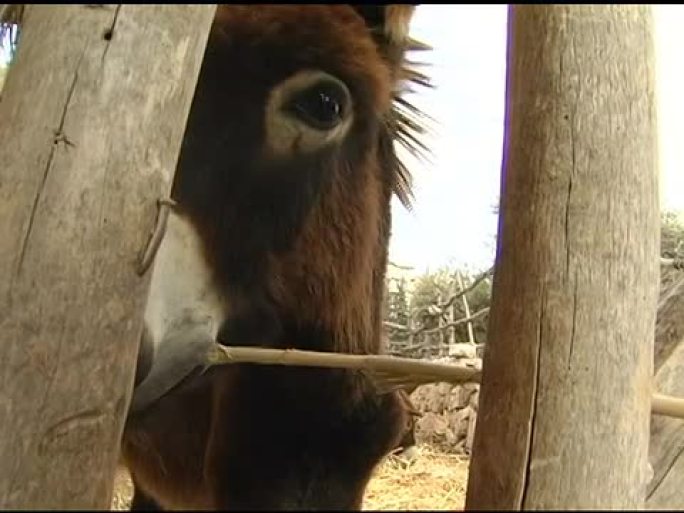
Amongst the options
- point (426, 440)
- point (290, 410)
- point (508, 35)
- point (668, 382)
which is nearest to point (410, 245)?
point (426, 440)

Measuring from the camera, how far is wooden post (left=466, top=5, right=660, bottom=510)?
73cm

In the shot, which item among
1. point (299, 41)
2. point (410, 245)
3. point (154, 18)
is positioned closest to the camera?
point (154, 18)

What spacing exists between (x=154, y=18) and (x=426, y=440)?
444 centimetres

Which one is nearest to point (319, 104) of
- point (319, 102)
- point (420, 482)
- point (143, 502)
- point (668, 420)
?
point (319, 102)

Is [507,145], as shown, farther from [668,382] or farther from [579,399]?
[668,382]

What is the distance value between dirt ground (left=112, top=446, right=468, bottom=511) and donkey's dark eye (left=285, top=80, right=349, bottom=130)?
107 cm

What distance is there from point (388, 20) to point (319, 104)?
0.80 feet

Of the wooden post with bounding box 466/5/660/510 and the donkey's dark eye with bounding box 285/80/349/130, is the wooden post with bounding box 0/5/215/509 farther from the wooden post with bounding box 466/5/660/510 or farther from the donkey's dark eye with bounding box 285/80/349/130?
the donkey's dark eye with bounding box 285/80/349/130

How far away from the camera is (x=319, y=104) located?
4.76ft

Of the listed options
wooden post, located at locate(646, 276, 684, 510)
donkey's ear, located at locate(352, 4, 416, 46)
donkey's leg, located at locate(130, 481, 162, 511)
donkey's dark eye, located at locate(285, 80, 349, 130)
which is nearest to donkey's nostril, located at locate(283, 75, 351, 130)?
donkey's dark eye, located at locate(285, 80, 349, 130)

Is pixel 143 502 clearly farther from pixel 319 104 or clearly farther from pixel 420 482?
pixel 420 482

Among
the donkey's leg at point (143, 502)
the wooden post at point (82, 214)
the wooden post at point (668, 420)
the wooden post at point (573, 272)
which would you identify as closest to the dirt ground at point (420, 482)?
the donkey's leg at point (143, 502)

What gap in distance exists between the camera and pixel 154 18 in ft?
2.94

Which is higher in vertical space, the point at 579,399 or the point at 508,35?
the point at 508,35
